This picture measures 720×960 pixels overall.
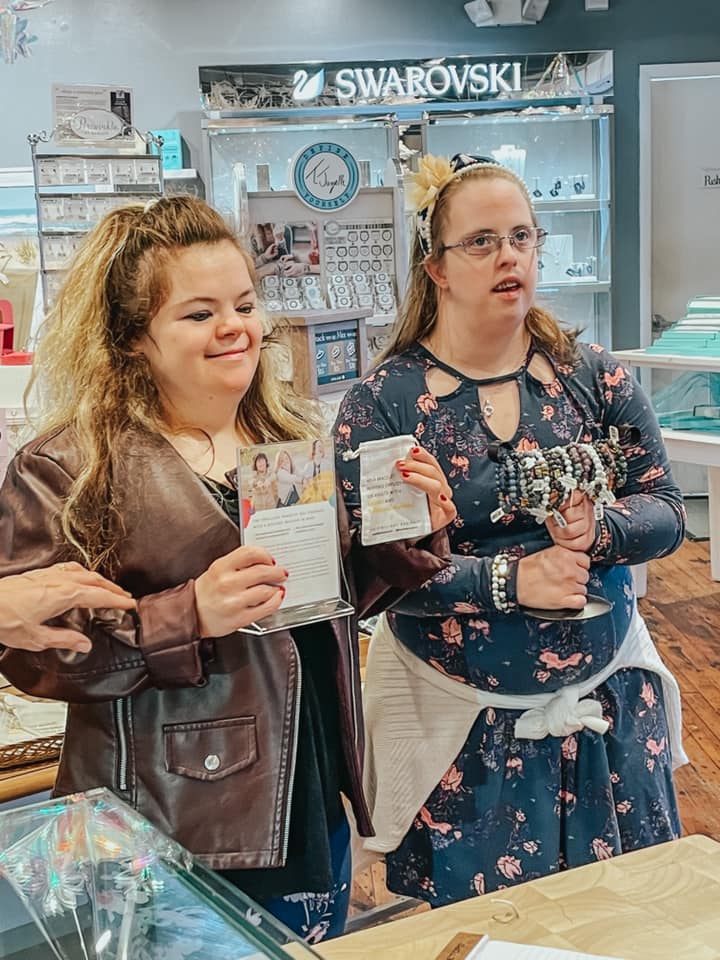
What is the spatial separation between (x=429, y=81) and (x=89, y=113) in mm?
3422

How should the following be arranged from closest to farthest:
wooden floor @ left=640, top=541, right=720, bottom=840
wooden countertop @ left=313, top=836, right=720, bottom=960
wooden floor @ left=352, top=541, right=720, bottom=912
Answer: wooden countertop @ left=313, top=836, right=720, bottom=960, wooden floor @ left=352, top=541, right=720, bottom=912, wooden floor @ left=640, top=541, right=720, bottom=840

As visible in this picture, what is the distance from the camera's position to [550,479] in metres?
1.73

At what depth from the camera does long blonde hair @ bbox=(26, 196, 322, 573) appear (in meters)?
1.46

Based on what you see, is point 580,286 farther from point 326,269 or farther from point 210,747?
point 210,747

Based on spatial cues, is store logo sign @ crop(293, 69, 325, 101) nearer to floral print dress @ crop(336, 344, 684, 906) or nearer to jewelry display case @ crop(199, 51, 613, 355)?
jewelry display case @ crop(199, 51, 613, 355)

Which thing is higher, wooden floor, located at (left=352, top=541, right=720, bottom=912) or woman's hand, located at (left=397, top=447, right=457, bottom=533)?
woman's hand, located at (left=397, top=447, right=457, bottom=533)

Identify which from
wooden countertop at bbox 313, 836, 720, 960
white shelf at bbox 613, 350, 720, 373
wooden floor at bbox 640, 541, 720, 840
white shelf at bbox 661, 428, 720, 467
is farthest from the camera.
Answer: white shelf at bbox 661, 428, 720, 467

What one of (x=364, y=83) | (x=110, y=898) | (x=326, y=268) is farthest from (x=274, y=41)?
(x=110, y=898)

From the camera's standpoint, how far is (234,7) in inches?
286

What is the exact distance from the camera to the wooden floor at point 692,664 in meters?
3.24

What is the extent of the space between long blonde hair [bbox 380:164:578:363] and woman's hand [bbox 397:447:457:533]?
18.6 inches

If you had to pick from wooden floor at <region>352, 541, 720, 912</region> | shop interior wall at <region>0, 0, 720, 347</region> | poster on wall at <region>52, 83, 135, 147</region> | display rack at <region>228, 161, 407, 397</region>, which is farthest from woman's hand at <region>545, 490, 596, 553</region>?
shop interior wall at <region>0, 0, 720, 347</region>

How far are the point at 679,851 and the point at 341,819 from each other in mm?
445

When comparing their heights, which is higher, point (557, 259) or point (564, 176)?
point (564, 176)
